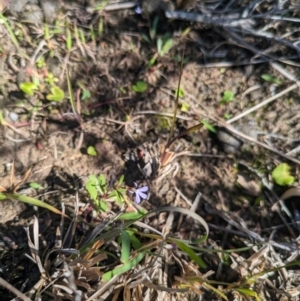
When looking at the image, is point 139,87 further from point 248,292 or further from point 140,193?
point 248,292

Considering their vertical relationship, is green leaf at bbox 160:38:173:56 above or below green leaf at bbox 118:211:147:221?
above

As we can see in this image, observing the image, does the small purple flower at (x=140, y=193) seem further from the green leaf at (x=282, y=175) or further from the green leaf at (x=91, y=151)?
the green leaf at (x=282, y=175)

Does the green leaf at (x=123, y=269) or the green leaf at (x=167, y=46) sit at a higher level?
the green leaf at (x=167, y=46)

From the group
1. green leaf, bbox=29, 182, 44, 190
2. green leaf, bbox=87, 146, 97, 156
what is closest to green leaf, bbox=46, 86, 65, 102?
green leaf, bbox=87, 146, 97, 156

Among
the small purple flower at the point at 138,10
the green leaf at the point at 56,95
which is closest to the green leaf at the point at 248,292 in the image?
the green leaf at the point at 56,95

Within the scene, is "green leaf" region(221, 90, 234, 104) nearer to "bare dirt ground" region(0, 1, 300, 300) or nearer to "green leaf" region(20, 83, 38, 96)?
"bare dirt ground" region(0, 1, 300, 300)
